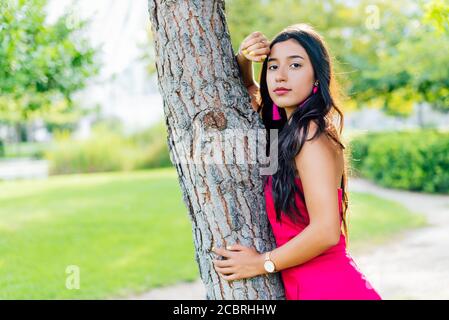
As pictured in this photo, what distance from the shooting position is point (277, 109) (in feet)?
9.05

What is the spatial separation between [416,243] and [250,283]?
6281 millimetres

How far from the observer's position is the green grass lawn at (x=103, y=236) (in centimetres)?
649

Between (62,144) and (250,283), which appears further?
(62,144)

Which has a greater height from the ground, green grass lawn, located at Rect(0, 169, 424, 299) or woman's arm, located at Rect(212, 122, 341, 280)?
woman's arm, located at Rect(212, 122, 341, 280)

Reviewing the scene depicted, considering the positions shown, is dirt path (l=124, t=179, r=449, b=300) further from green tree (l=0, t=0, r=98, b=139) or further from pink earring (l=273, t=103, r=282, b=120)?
pink earring (l=273, t=103, r=282, b=120)

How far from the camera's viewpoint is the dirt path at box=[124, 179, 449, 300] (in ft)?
19.6

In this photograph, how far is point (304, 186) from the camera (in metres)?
2.33

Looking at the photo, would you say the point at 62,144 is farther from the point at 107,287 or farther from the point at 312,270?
the point at 312,270

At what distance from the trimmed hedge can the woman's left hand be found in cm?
925

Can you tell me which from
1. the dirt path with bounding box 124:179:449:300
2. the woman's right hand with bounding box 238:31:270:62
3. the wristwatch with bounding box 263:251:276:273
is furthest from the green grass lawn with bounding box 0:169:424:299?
the woman's right hand with bounding box 238:31:270:62

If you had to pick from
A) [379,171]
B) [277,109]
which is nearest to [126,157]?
[379,171]

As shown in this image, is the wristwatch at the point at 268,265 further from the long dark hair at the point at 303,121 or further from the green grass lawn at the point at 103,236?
the green grass lawn at the point at 103,236

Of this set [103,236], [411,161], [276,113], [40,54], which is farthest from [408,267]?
[411,161]

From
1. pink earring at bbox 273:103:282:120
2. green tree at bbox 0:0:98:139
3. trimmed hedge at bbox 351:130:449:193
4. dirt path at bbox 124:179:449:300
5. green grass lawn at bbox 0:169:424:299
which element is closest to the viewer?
pink earring at bbox 273:103:282:120
